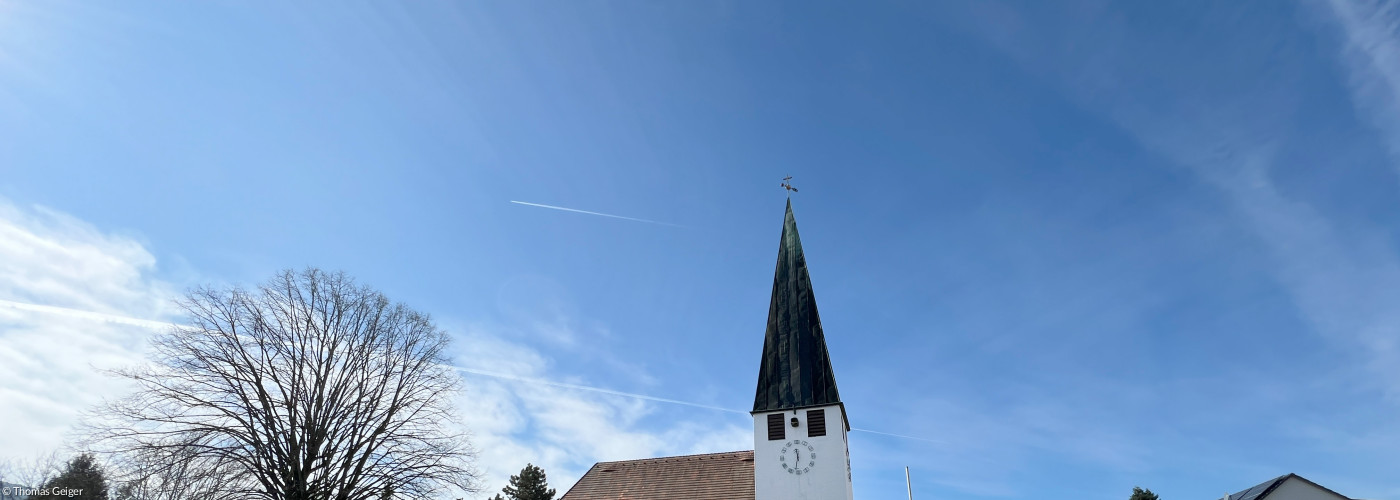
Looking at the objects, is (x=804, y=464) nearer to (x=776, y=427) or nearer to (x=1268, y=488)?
(x=776, y=427)

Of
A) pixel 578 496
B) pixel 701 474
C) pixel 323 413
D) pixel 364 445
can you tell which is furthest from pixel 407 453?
pixel 701 474

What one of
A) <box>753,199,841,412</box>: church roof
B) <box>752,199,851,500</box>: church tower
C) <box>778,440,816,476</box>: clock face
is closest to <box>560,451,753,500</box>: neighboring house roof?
<box>752,199,851,500</box>: church tower

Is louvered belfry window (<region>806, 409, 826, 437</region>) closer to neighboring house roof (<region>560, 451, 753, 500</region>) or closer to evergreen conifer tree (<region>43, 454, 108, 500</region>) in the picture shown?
neighboring house roof (<region>560, 451, 753, 500</region>)

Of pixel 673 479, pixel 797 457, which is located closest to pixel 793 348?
pixel 797 457

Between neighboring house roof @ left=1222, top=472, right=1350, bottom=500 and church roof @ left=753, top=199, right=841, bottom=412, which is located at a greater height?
church roof @ left=753, top=199, right=841, bottom=412

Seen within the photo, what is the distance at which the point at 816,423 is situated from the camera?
27047 mm

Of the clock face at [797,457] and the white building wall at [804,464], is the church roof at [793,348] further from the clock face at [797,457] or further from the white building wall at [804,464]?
the clock face at [797,457]

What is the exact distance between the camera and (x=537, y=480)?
40812 mm

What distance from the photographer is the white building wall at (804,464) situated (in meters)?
25.8

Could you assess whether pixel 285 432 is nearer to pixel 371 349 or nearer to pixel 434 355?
pixel 371 349

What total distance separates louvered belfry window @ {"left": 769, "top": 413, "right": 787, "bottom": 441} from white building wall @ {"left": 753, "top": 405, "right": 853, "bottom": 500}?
0.42 ft

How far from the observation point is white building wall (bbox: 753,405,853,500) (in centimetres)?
2578

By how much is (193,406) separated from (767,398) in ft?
63.6

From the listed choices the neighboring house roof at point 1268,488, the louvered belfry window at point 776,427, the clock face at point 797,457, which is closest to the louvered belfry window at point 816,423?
the clock face at point 797,457
